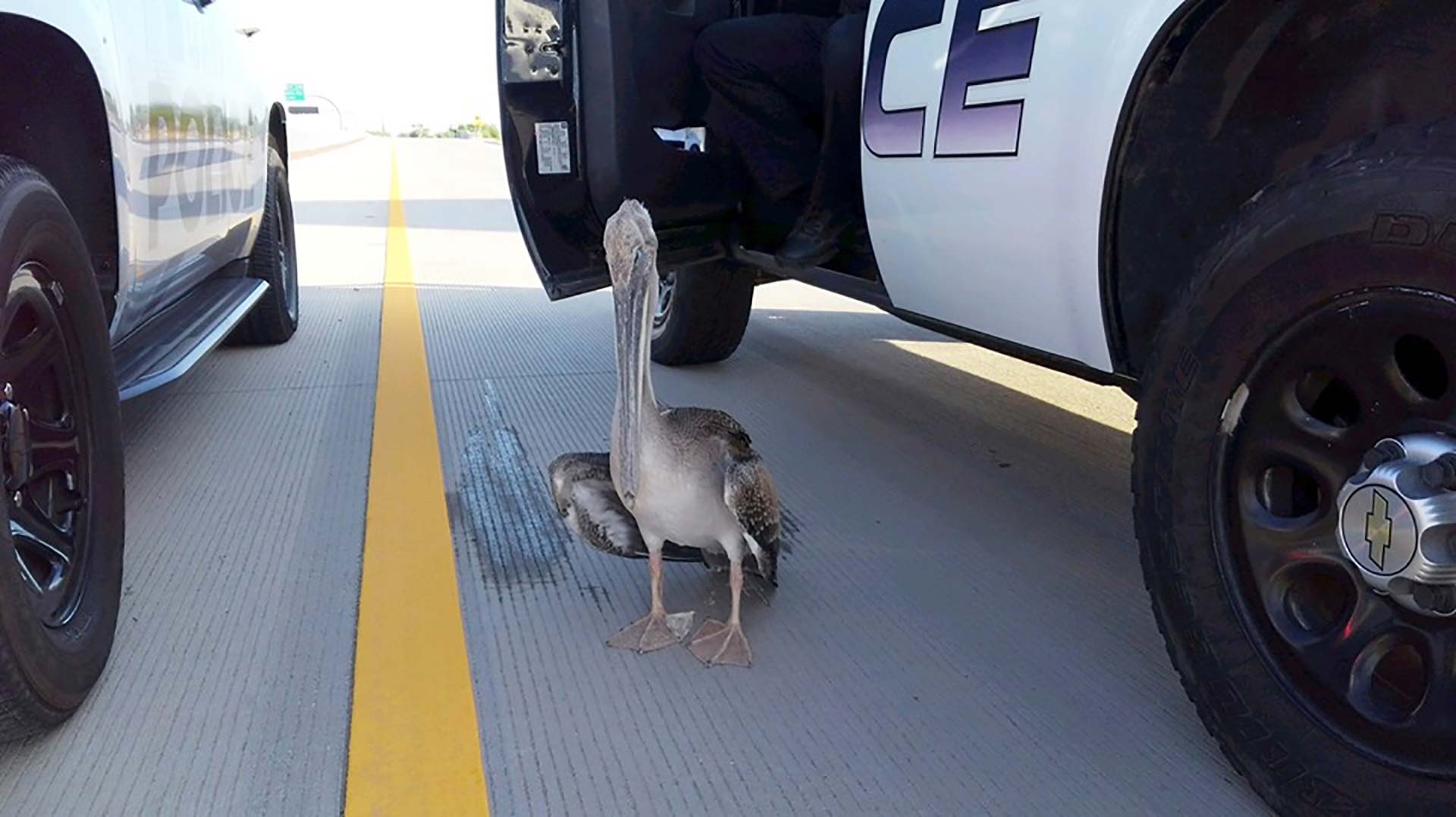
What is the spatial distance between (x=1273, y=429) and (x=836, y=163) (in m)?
2.11

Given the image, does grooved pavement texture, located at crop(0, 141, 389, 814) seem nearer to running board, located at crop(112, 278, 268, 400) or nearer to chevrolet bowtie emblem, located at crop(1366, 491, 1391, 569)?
running board, located at crop(112, 278, 268, 400)

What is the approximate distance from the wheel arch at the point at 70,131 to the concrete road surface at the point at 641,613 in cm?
87

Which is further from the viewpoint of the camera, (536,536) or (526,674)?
(536,536)

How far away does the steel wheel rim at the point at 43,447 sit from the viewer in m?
2.05

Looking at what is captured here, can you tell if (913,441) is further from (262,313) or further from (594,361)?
(262,313)

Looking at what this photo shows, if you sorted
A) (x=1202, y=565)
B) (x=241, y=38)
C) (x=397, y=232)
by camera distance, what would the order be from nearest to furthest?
(x=1202, y=565)
(x=241, y=38)
(x=397, y=232)

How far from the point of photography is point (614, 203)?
389 cm

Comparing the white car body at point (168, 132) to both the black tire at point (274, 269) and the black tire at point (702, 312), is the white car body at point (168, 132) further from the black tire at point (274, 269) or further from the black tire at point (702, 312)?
the black tire at point (702, 312)

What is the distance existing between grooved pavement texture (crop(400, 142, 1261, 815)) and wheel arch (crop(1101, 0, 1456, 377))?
2.49 feet

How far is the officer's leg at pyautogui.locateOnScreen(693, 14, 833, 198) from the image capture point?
3775 millimetres

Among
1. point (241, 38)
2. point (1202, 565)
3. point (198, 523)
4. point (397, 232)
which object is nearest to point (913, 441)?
point (1202, 565)

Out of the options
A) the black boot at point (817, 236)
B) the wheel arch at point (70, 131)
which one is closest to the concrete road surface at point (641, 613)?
the black boot at point (817, 236)

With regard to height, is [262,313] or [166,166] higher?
[166,166]

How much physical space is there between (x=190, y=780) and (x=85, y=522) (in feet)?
2.23
